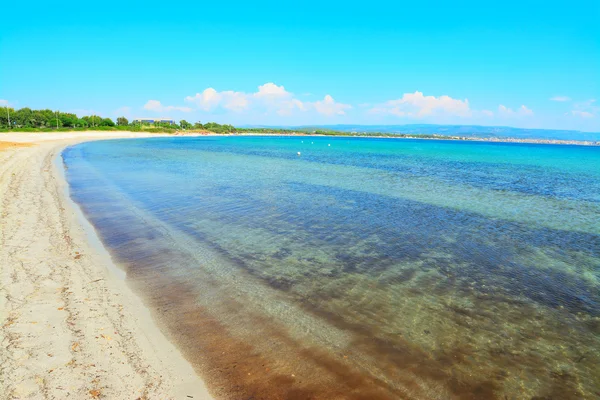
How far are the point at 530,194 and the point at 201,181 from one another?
85.1ft

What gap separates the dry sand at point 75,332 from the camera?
5.11 m

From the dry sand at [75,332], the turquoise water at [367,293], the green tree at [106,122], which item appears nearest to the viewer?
the dry sand at [75,332]

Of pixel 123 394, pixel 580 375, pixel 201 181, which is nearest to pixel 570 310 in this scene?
pixel 580 375

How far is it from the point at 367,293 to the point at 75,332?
650cm

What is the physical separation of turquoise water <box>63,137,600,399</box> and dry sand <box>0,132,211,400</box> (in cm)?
50

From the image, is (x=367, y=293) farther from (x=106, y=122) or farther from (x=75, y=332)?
(x=106, y=122)

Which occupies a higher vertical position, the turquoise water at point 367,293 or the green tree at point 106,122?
the green tree at point 106,122

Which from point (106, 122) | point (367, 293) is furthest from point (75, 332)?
point (106, 122)

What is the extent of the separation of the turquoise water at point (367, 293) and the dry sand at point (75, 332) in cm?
50

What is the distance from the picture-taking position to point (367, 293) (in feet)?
29.5

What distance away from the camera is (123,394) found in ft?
16.3

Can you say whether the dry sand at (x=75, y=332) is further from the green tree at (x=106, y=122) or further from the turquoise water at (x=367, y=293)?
the green tree at (x=106, y=122)

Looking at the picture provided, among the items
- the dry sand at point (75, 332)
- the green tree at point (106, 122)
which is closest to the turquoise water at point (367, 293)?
the dry sand at point (75, 332)

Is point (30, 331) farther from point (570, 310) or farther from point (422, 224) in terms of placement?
point (422, 224)
